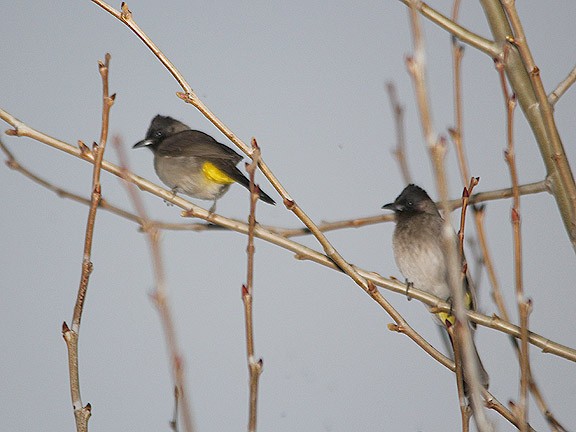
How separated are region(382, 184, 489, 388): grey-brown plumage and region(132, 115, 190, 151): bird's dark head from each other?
115cm

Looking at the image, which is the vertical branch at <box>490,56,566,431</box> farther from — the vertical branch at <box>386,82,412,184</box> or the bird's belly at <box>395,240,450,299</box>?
the bird's belly at <box>395,240,450,299</box>

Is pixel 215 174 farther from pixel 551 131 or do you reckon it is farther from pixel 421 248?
pixel 551 131

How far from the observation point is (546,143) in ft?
3.78

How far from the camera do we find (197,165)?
2.90 metres

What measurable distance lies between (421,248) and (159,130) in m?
1.35

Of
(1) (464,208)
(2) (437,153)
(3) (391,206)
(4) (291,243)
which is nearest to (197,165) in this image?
(3) (391,206)

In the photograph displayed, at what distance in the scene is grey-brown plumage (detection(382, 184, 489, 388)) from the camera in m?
2.56

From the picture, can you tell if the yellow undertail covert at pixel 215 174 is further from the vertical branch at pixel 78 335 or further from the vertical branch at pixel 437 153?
the vertical branch at pixel 437 153

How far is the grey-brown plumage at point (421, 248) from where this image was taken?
2.56 meters

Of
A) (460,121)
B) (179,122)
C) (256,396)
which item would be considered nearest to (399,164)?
(460,121)

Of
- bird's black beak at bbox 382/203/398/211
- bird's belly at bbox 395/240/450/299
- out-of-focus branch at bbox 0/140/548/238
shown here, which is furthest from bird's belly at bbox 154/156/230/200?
out-of-focus branch at bbox 0/140/548/238

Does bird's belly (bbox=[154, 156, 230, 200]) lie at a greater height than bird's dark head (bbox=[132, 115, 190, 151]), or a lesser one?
lesser

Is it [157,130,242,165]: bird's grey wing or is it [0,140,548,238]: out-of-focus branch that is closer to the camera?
[0,140,548,238]: out-of-focus branch

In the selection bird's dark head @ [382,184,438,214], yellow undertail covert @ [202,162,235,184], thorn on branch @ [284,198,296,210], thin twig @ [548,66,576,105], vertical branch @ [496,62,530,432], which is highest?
yellow undertail covert @ [202,162,235,184]
